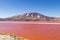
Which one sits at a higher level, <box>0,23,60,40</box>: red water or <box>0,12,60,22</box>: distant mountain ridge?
<box>0,12,60,22</box>: distant mountain ridge

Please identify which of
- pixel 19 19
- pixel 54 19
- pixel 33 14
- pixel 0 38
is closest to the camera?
pixel 0 38

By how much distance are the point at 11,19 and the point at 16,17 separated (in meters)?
2.32

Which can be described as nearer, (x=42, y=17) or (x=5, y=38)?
(x=5, y=38)

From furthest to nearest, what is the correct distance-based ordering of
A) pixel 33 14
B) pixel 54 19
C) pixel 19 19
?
pixel 33 14 < pixel 19 19 < pixel 54 19

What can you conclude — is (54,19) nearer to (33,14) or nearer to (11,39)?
(33,14)

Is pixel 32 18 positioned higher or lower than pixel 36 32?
higher

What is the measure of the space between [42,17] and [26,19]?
4702 mm

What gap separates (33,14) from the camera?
51.5m

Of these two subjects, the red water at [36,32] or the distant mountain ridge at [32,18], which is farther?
the distant mountain ridge at [32,18]

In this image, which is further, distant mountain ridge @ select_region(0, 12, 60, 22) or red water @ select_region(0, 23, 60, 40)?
distant mountain ridge @ select_region(0, 12, 60, 22)

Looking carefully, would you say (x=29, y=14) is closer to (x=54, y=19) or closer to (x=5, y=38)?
(x=54, y=19)

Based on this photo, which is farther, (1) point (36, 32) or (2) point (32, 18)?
(2) point (32, 18)

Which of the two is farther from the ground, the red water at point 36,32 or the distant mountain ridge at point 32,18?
the distant mountain ridge at point 32,18

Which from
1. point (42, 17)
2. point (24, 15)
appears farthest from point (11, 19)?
point (42, 17)
